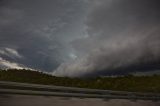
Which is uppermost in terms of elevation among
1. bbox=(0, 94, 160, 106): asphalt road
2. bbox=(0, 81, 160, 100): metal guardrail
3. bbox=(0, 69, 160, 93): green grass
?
bbox=(0, 69, 160, 93): green grass

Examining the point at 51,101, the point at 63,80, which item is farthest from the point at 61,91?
the point at 63,80

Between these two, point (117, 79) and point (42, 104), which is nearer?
point (42, 104)

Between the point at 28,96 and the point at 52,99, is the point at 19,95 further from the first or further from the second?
the point at 52,99

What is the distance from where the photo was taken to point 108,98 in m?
16.0

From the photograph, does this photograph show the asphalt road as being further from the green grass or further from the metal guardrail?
the green grass

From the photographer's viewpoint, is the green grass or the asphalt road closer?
the asphalt road

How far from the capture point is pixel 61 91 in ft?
45.1

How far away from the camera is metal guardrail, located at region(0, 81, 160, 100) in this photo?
455 inches

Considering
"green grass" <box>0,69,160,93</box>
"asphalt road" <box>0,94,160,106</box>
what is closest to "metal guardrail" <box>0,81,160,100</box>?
"asphalt road" <box>0,94,160,106</box>

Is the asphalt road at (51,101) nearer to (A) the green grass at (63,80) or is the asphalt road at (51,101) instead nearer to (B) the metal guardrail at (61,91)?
(B) the metal guardrail at (61,91)

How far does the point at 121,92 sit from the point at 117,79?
88.2 metres

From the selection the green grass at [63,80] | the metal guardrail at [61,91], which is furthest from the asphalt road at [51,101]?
the green grass at [63,80]

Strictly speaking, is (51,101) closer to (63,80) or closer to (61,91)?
(61,91)

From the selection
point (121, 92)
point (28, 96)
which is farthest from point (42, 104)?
point (121, 92)
